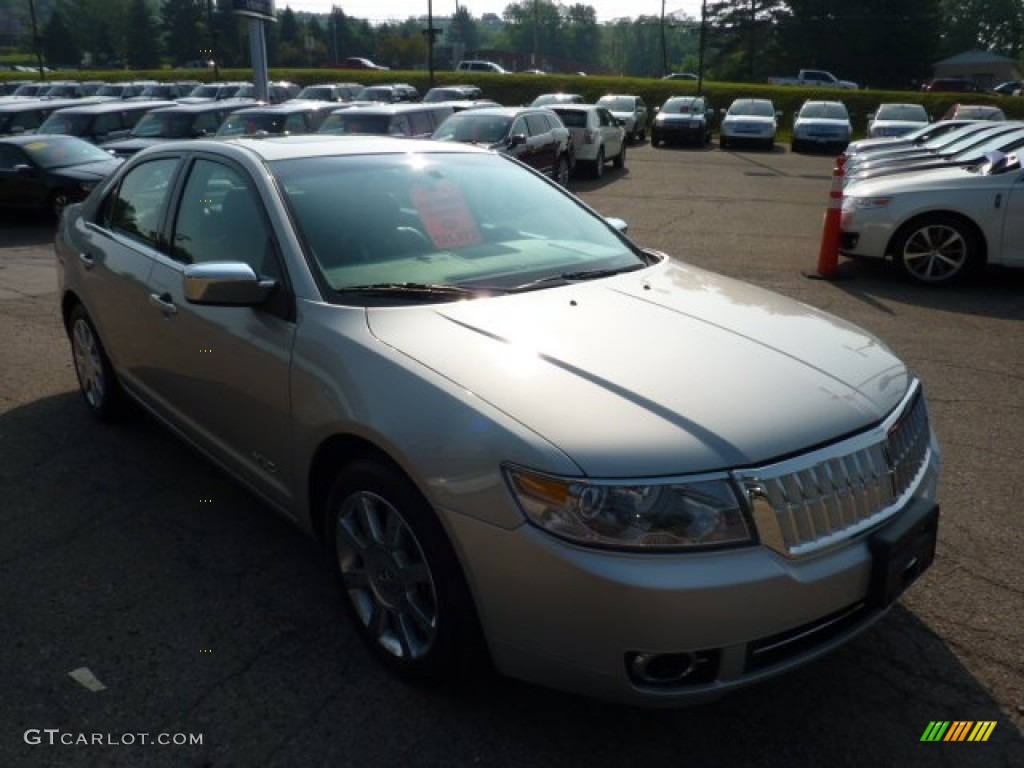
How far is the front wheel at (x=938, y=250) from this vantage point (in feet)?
27.2

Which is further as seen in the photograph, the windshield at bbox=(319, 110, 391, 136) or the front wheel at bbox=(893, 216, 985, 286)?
the windshield at bbox=(319, 110, 391, 136)

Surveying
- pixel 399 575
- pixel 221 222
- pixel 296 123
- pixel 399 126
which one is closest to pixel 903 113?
pixel 399 126

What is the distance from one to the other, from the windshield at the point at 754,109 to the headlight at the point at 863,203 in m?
18.7

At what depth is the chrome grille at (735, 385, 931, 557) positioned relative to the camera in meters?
2.22

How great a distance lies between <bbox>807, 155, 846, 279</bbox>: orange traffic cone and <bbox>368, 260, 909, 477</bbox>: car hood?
5.92 m

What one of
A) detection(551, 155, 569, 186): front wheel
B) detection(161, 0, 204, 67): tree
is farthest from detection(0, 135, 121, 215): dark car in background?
detection(161, 0, 204, 67): tree

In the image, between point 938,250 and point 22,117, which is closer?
point 938,250

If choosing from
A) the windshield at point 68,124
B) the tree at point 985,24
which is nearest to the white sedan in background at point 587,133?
the windshield at point 68,124

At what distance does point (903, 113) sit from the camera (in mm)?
24234

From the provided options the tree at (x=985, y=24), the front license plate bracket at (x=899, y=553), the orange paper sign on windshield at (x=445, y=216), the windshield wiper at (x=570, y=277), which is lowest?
the front license plate bracket at (x=899, y=553)

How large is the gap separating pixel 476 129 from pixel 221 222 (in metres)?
11.4

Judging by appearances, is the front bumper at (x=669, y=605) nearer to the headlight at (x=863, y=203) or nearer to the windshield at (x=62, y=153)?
the headlight at (x=863, y=203)

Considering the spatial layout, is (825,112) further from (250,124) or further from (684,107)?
(250,124)

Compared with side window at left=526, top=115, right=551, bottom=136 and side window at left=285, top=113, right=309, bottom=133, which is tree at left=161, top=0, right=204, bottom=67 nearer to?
side window at left=285, top=113, right=309, bottom=133
